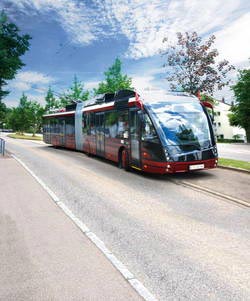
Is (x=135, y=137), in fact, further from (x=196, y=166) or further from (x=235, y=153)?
(x=235, y=153)

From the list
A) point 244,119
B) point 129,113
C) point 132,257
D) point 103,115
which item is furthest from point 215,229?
point 244,119

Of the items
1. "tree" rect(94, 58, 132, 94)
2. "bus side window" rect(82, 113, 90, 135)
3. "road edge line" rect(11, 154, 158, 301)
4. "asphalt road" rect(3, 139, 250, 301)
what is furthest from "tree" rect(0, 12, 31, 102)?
"tree" rect(94, 58, 132, 94)

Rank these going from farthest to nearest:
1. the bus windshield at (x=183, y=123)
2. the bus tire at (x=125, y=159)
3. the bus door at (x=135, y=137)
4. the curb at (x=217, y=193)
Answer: the bus tire at (x=125, y=159)
the bus door at (x=135, y=137)
the bus windshield at (x=183, y=123)
the curb at (x=217, y=193)

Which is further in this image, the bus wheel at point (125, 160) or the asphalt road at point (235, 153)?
the asphalt road at point (235, 153)

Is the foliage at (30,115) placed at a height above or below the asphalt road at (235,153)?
above

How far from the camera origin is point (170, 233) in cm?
595

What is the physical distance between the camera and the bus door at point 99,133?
1655 cm

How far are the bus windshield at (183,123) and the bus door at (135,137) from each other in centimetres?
98

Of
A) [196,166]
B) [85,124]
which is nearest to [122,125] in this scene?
[196,166]

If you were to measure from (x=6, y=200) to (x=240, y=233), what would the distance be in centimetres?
597

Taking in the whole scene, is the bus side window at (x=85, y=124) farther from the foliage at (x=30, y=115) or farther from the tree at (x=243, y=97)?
the foliage at (x=30, y=115)

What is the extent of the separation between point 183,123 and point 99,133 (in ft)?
22.0

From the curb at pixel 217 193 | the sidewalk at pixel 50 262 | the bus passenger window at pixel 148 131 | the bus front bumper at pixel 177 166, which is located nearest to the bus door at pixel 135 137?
the bus passenger window at pixel 148 131

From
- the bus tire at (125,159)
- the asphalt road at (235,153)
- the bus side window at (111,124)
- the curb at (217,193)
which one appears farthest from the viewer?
the asphalt road at (235,153)
